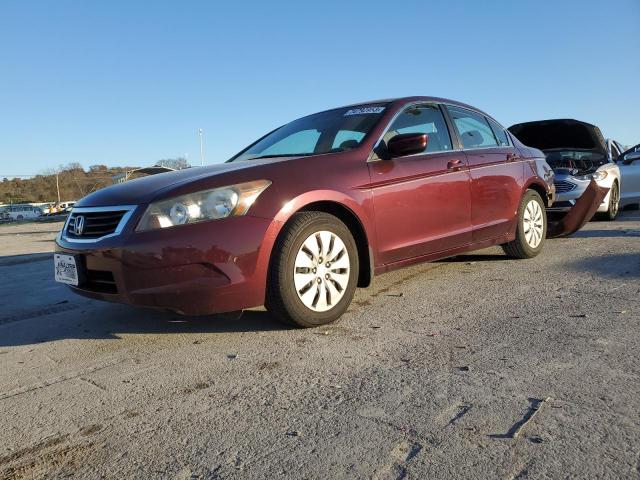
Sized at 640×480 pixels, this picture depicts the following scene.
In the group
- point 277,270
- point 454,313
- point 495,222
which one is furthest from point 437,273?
point 277,270

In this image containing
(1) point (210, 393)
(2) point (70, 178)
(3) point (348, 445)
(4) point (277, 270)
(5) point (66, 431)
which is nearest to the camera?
(3) point (348, 445)

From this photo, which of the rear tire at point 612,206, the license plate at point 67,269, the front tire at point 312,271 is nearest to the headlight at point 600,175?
the rear tire at point 612,206

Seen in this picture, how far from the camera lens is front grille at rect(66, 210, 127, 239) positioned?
10.1 feet

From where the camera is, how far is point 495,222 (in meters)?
4.76

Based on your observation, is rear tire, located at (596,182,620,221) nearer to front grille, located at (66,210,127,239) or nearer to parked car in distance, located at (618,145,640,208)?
parked car in distance, located at (618,145,640,208)

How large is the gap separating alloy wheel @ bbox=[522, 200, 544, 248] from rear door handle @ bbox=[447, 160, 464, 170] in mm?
1211

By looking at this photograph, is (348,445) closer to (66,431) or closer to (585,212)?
(66,431)

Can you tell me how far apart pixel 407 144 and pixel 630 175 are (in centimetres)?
737

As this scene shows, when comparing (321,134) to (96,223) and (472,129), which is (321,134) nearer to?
(472,129)

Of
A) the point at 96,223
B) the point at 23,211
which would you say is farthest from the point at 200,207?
the point at 23,211

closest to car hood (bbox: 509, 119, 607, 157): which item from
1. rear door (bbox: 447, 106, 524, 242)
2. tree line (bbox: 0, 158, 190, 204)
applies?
rear door (bbox: 447, 106, 524, 242)

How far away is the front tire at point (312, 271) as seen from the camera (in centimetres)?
311

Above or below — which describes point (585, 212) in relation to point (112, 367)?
above

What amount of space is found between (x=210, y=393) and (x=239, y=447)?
54 centimetres
